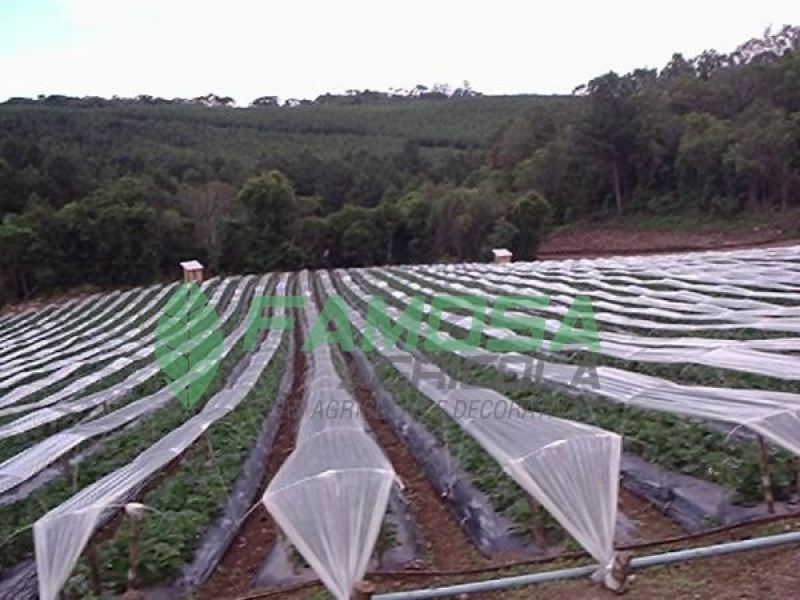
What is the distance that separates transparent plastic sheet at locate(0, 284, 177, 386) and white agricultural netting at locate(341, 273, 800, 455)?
6317 mm

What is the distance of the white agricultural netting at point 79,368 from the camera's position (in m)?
7.82

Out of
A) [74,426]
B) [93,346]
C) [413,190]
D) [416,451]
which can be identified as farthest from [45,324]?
[413,190]

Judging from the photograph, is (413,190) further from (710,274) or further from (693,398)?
(693,398)

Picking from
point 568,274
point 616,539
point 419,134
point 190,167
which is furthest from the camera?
point 419,134

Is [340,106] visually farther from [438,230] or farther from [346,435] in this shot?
[346,435]

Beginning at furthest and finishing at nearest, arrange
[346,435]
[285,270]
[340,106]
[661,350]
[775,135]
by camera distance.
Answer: [340,106], [285,270], [775,135], [661,350], [346,435]

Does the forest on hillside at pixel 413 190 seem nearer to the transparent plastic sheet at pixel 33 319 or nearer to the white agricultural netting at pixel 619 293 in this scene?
the transparent plastic sheet at pixel 33 319

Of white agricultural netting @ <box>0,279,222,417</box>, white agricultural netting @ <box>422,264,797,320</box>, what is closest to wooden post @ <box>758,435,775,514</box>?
white agricultural netting @ <box>422,264,797,320</box>

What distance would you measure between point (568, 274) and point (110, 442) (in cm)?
988

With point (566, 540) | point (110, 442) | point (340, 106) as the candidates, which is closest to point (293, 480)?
point (566, 540)

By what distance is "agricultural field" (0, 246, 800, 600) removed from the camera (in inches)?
151

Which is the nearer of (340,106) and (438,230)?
(438,230)

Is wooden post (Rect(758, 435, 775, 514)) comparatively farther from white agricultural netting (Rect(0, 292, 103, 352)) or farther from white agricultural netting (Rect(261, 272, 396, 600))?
white agricultural netting (Rect(0, 292, 103, 352))

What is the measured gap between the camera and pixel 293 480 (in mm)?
3926
